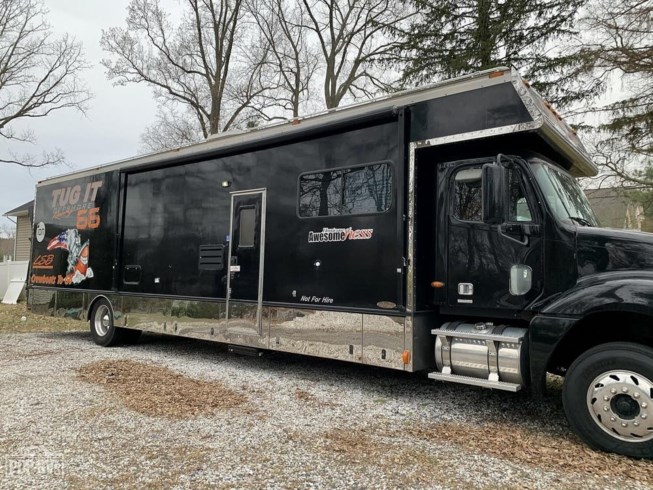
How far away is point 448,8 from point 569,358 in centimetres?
1235

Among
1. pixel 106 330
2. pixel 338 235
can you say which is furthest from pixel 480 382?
pixel 106 330

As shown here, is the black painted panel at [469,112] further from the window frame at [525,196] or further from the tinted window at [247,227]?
the tinted window at [247,227]

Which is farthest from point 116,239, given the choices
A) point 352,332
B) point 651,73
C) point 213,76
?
point 213,76

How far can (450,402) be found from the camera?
5422mm

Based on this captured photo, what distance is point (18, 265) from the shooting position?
2131cm

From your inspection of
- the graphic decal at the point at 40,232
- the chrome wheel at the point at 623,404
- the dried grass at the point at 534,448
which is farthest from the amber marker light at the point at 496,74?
the graphic decal at the point at 40,232

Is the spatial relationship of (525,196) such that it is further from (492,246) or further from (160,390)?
(160,390)

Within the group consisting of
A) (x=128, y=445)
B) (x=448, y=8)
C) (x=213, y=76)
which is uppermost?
(x=213, y=76)

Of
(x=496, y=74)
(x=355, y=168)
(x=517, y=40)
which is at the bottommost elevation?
(x=355, y=168)

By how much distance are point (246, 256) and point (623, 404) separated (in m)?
4.52

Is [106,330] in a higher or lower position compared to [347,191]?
lower

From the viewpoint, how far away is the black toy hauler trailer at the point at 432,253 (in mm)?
4145

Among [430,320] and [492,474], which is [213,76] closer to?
[430,320]

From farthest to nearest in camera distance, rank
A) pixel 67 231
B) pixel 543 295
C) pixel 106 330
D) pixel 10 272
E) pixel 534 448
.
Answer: pixel 10 272, pixel 67 231, pixel 106 330, pixel 543 295, pixel 534 448
